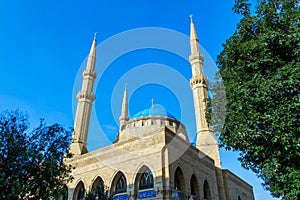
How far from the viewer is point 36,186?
8.54 meters

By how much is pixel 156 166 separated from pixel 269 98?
7208 mm

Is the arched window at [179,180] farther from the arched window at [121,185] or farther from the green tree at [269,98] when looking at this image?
the green tree at [269,98]

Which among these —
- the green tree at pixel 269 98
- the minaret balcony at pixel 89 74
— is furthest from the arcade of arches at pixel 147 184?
the minaret balcony at pixel 89 74

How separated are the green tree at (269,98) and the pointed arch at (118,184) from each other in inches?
302

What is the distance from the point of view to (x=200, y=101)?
2291 centimetres

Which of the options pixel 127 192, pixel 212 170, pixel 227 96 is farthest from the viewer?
pixel 212 170

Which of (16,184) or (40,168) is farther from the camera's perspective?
(40,168)

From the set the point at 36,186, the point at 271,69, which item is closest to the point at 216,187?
the point at 271,69

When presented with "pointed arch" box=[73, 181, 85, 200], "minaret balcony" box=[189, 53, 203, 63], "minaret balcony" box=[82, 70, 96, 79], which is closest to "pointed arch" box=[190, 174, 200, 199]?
"pointed arch" box=[73, 181, 85, 200]

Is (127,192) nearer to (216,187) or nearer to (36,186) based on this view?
(36,186)

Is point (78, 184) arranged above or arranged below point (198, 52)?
below

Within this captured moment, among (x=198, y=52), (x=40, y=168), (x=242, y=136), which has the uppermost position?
(x=198, y=52)

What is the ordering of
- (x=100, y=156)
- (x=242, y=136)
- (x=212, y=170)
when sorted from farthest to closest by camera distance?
(x=212, y=170) → (x=100, y=156) → (x=242, y=136)

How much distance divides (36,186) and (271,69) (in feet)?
31.8
